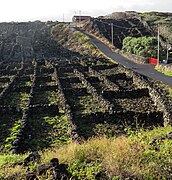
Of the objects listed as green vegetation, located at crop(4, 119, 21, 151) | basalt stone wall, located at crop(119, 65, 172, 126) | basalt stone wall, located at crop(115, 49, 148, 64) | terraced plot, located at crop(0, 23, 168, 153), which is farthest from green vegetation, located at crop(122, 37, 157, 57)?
green vegetation, located at crop(4, 119, 21, 151)

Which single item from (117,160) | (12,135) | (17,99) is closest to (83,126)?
(12,135)

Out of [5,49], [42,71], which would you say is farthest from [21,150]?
[5,49]

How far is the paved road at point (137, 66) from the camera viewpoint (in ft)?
118

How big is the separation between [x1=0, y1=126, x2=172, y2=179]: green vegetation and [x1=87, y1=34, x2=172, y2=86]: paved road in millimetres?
21387

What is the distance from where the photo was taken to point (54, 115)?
24.1m

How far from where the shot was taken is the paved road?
35956 mm

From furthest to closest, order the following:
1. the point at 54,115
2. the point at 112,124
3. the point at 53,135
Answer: the point at 54,115
the point at 112,124
the point at 53,135

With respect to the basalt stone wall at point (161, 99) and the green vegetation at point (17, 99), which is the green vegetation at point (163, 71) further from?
the green vegetation at point (17, 99)

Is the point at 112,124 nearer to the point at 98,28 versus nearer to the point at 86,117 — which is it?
the point at 86,117

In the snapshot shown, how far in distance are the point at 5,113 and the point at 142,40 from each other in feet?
120

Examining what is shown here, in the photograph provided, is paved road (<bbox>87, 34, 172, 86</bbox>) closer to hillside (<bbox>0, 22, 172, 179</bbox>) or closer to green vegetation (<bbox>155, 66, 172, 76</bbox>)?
green vegetation (<bbox>155, 66, 172, 76</bbox>)

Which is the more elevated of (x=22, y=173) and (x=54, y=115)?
(x=22, y=173)

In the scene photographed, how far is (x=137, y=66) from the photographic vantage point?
153 ft

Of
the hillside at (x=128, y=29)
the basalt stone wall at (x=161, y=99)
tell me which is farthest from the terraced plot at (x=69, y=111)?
the hillside at (x=128, y=29)
